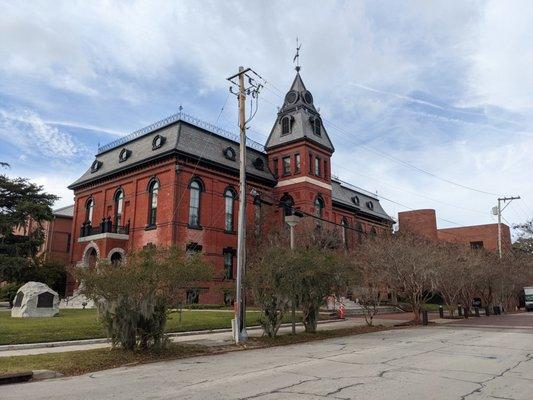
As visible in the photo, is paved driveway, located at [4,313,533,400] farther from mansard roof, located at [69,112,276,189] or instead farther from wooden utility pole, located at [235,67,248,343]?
mansard roof, located at [69,112,276,189]

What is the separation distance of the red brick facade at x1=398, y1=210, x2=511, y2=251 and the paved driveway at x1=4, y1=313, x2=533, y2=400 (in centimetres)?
4534

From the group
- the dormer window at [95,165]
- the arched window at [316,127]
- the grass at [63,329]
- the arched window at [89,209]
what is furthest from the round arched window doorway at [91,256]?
the arched window at [316,127]

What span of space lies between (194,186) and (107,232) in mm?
7492

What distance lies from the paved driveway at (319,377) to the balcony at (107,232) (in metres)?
24.2

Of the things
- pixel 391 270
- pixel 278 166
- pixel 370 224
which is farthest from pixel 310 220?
pixel 370 224

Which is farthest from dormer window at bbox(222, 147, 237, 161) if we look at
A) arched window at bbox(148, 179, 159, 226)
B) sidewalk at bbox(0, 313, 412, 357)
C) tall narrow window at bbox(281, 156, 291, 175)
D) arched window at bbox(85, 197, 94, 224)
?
sidewalk at bbox(0, 313, 412, 357)

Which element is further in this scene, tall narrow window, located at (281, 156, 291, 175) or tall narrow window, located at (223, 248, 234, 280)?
tall narrow window, located at (281, 156, 291, 175)

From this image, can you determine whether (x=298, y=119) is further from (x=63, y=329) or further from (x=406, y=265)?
(x=63, y=329)

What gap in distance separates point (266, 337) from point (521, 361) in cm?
823

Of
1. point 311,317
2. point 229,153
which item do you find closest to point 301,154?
point 229,153

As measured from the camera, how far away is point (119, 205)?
124ft

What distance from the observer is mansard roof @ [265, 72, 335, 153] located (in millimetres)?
41094

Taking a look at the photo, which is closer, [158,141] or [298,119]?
[158,141]

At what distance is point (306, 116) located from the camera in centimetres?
4216
